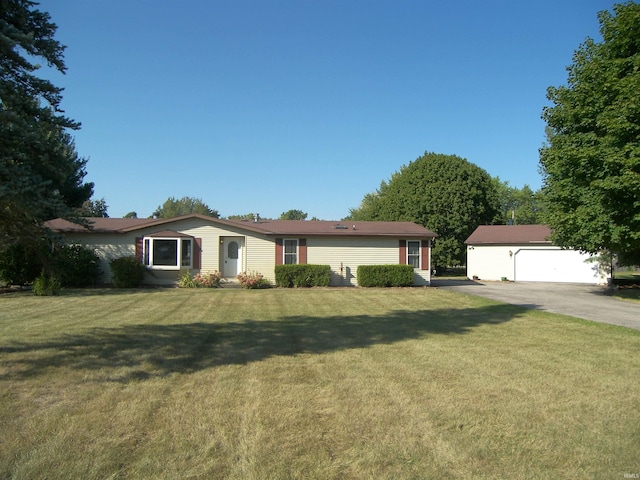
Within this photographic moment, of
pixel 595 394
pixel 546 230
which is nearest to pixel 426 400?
pixel 595 394

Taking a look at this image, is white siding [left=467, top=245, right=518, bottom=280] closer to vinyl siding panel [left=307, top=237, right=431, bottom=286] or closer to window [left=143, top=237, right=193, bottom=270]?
vinyl siding panel [left=307, top=237, right=431, bottom=286]

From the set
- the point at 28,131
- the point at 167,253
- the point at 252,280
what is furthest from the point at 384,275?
the point at 28,131

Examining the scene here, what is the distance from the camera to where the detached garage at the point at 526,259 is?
88.7ft

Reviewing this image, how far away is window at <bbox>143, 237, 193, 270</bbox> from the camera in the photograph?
822 inches

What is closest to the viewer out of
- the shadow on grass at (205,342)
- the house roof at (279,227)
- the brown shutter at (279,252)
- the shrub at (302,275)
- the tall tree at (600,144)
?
the shadow on grass at (205,342)

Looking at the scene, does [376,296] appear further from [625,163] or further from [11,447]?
[11,447]

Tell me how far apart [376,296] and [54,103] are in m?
13.1

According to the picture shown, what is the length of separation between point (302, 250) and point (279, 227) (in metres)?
2.08

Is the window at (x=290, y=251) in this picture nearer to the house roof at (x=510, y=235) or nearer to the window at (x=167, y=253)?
the window at (x=167, y=253)

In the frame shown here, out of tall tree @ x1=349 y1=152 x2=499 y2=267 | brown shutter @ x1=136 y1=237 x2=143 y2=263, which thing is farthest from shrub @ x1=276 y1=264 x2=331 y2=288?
tall tree @ x1=349 y1=152 x2=499 y2=267

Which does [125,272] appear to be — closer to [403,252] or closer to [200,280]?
[200,280]

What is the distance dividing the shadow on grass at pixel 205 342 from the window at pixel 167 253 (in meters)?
10.7

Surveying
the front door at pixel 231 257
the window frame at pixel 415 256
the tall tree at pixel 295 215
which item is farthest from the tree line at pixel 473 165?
the tall tree at pixel 295 215

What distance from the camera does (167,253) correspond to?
69.1ft
